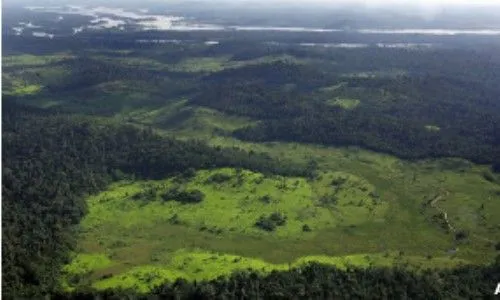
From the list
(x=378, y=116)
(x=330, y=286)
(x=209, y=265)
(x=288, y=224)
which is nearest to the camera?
(x=330, y=286)

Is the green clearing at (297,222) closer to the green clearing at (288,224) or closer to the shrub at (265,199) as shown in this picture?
the green clearing at (288,224)

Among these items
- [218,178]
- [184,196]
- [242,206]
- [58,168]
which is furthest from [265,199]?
[58,168]

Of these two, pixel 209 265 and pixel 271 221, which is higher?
pixel 271 221

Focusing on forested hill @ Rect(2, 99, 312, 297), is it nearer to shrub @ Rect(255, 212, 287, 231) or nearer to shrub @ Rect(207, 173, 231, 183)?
shrub @ Rect(207, 173, 231, 183)

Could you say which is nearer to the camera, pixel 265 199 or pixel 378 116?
pixel 265 199

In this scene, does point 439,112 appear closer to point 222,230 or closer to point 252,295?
point 222,230

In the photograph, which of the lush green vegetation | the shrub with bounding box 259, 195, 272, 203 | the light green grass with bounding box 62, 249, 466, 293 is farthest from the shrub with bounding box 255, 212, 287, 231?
the light green grass with bounding box 62, 249, 466, 293

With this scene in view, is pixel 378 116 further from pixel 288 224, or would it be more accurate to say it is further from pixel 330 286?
pixel 330 286
